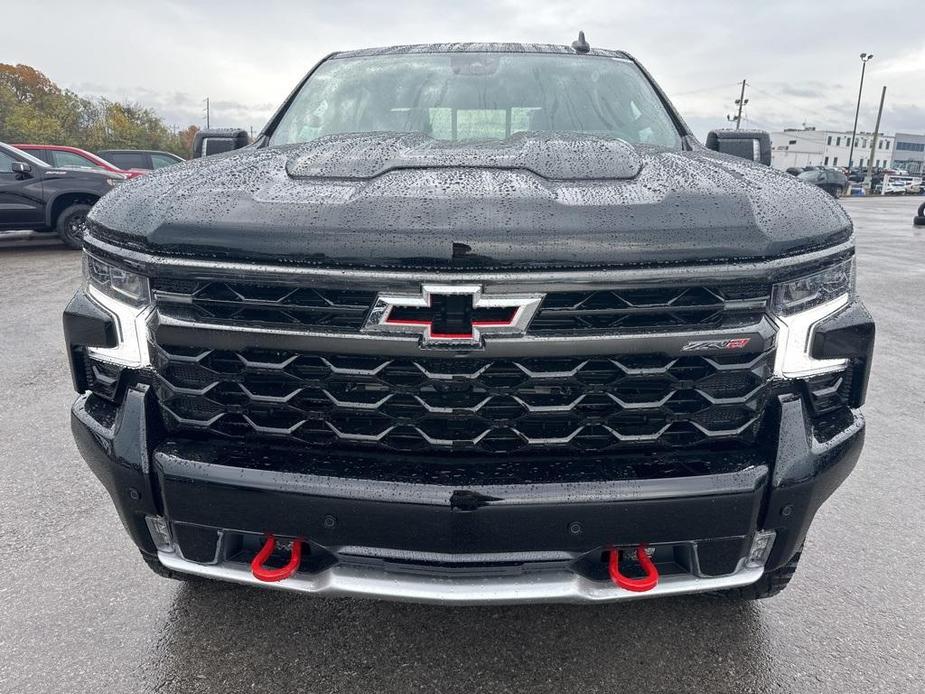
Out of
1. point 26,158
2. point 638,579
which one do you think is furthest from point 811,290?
point 26,158

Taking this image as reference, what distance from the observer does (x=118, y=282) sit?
5.37ft

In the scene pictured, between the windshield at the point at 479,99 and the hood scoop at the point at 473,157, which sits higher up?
the windshield at the point at 479,99

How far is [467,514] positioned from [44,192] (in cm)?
1050

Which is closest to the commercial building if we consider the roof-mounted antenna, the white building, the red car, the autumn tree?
the white building

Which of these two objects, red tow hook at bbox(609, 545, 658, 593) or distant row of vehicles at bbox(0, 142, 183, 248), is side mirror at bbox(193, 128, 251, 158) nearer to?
red tow hook at bbox(609, 545, 658, 593)

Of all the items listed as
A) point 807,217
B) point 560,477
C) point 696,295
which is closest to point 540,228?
point 696,295

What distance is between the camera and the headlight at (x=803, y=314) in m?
1.54

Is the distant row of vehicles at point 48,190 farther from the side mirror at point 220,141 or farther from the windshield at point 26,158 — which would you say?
the side mirror at point 220,141

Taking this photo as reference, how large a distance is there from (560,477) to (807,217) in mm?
868

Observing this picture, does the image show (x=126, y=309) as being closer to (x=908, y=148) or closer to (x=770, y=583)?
(x=770, y=583)

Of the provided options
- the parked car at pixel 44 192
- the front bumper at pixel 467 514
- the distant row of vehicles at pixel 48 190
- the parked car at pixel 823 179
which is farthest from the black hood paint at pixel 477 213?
the parked car at pixel 44 192

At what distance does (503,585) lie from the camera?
1564mm

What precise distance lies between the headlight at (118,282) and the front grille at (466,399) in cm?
14

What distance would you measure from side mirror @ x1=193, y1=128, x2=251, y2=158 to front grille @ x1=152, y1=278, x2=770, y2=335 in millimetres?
1567
